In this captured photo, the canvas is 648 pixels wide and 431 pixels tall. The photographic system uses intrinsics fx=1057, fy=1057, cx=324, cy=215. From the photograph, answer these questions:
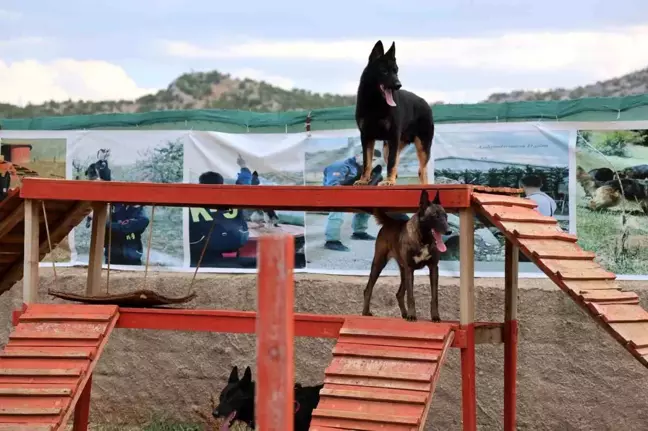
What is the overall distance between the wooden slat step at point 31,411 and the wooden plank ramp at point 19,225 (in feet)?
5.86

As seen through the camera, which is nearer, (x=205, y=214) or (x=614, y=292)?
(x=614, y=292)

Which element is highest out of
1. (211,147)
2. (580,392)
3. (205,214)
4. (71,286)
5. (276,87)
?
(276,87)

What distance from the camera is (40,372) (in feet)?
24.1

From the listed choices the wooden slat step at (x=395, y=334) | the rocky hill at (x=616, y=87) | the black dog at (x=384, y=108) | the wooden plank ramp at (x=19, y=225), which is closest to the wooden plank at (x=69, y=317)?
the wooden plank ramp at (x=19, y=225)

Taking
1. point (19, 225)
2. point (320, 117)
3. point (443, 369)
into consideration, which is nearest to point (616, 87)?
point (320, 117)

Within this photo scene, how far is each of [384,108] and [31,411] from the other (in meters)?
3.20

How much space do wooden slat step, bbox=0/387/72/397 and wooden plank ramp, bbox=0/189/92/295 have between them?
1618 mm

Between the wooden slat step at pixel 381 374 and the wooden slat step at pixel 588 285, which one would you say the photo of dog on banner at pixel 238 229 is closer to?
the wooden slat step at pixel 381 374

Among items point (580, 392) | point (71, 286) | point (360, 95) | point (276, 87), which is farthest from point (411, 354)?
point (276, 87)

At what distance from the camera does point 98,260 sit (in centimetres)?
890

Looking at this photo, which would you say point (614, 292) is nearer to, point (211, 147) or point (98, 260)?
point (98, 260)

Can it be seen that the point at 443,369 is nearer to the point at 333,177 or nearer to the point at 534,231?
the point at 333,177

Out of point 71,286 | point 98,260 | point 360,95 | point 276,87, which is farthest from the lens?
point 276,87

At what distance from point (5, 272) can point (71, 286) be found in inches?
48.9
